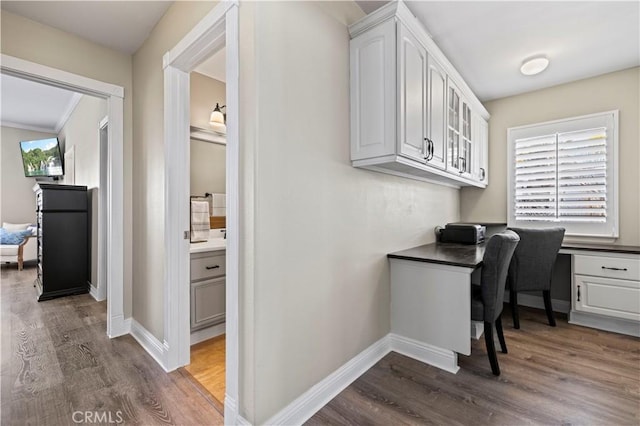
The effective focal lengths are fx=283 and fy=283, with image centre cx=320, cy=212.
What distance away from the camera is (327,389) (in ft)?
5.44

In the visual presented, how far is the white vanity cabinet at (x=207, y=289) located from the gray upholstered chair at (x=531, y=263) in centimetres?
272

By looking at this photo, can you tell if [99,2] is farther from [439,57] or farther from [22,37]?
[439,57]

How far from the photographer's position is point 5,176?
5578 millimetres

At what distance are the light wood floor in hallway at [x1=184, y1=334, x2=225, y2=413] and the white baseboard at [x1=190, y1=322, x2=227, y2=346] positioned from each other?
31 mm

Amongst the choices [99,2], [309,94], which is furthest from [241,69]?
[99,2]

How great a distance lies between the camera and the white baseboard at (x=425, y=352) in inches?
77.5

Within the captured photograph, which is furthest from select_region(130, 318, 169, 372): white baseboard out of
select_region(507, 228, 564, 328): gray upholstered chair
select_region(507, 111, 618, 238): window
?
select_region(507, 111, 618, 238): window

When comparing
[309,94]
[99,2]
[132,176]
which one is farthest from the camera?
[132,176]

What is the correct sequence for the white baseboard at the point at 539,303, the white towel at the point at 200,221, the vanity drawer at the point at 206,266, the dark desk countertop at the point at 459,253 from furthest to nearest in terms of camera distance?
the white baseboard at the point at 539,303, the white towel at the point at 200,221, the vanity drawer at the point at 206,266, the dark desk countertop at the point at 459,253

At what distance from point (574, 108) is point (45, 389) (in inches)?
204

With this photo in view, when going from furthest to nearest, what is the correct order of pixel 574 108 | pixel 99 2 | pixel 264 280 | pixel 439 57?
pixel 574 108
pixel 439 57
pixel 99 2
pixel 264 280

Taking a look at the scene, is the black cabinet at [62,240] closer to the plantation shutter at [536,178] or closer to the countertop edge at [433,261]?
the countertop edge at [433,261]

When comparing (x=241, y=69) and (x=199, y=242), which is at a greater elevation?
(x=241, y=69)

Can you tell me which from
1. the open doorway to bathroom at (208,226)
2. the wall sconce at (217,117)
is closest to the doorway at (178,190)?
the open doorway to bathroom at (208,226)
